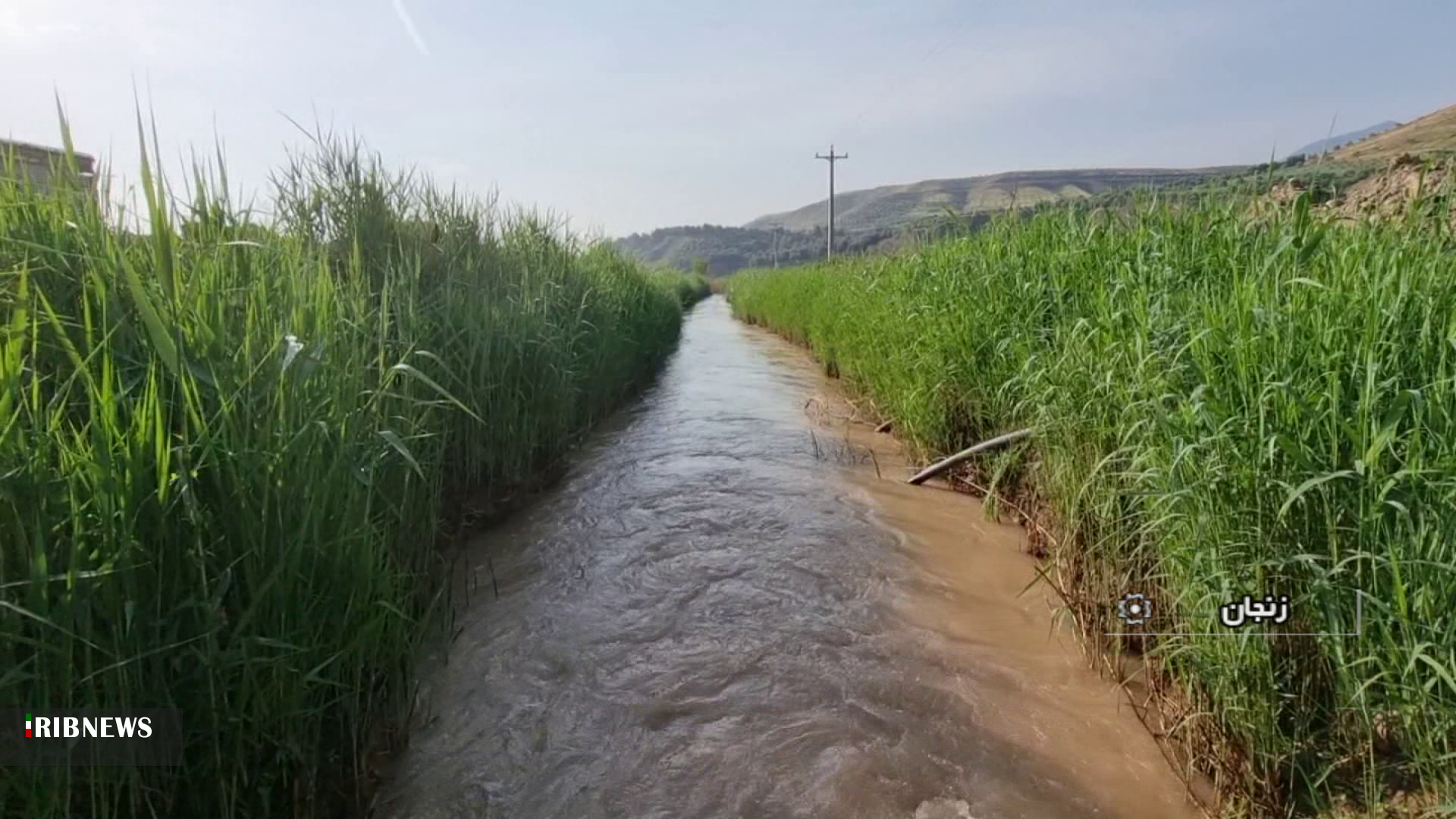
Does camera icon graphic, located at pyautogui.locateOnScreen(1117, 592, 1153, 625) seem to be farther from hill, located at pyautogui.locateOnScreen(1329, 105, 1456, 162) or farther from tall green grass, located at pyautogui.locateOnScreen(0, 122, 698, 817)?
hill, located at pyautogui.locateOnScreen(1329, 105, 1456, 162)

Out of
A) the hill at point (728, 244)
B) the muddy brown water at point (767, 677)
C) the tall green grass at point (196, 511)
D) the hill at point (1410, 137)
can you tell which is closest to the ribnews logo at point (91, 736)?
the tall green grass at point (196, 511)

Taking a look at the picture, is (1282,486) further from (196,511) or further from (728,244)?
(728,244)

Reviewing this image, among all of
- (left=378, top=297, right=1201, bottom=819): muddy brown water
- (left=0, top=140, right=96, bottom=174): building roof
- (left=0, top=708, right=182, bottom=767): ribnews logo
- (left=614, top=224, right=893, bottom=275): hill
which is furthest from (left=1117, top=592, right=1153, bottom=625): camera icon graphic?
(left=614, top=224, right=893, bottom=275): hill

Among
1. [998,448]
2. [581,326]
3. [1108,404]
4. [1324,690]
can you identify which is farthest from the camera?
[581,326]

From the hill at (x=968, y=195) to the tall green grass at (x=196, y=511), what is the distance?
13.4 feet

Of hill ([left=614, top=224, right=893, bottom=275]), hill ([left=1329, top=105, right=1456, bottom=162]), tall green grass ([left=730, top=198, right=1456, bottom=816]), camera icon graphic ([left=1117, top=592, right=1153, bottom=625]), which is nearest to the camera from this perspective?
tall green grass ([left=730, top=198, right=1456, bottom=816])

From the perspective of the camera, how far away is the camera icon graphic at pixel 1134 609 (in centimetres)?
245

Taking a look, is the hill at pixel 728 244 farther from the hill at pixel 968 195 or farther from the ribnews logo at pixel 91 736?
the ribnews logo at pixel 91 736

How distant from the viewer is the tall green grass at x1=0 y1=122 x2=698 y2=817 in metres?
1.36

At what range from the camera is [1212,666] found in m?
1.87

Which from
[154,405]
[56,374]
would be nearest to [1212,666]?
[154,405]

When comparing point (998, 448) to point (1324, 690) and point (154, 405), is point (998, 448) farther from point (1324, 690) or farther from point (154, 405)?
point (154, 405)

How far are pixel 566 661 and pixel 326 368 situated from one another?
1.43 metres

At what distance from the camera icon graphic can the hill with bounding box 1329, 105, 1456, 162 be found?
5303 mm
